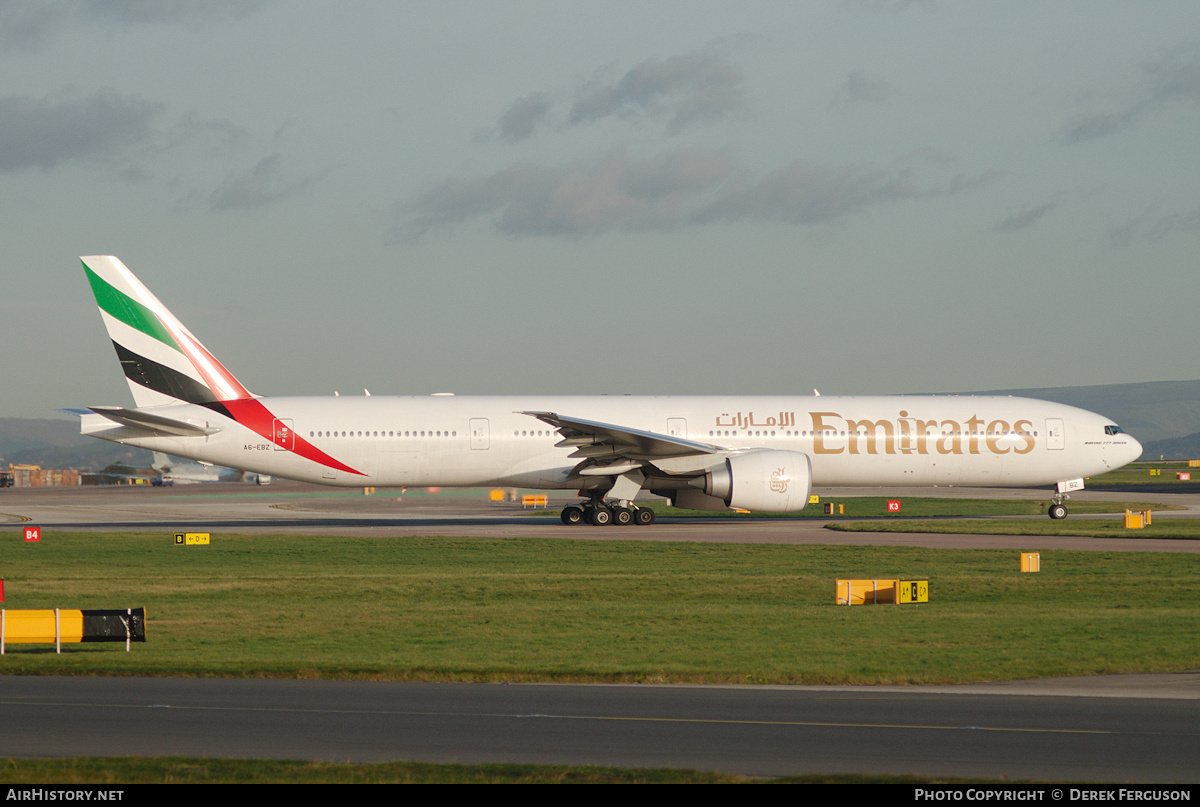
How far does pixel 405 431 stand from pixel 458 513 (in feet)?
41.4

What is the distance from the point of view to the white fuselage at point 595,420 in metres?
39.8

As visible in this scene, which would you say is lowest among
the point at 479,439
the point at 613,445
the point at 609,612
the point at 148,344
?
the point at 609,612

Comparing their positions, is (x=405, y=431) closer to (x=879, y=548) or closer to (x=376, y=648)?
(x=879, y=548)

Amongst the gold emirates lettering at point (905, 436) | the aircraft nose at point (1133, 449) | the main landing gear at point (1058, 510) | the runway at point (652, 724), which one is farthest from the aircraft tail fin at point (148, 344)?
the aircraft nose at point (1133, 449)

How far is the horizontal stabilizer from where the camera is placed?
37281mm

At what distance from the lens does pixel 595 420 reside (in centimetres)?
4091

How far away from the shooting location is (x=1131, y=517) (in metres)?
38.3

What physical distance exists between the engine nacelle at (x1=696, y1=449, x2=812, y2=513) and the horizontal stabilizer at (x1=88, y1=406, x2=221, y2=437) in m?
16.6

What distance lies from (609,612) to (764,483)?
17.6 metres

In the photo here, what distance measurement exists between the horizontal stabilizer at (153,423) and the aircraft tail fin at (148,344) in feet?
3.35

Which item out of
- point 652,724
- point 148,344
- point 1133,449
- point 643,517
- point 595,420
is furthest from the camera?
point 1133,449

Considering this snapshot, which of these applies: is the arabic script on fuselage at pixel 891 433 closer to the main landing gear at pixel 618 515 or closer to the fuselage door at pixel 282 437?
the main landing gear at pixel 618 515

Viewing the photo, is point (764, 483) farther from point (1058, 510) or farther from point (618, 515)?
point (1058, 510)

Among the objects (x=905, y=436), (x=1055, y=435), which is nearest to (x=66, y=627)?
(x=905, y=436)
